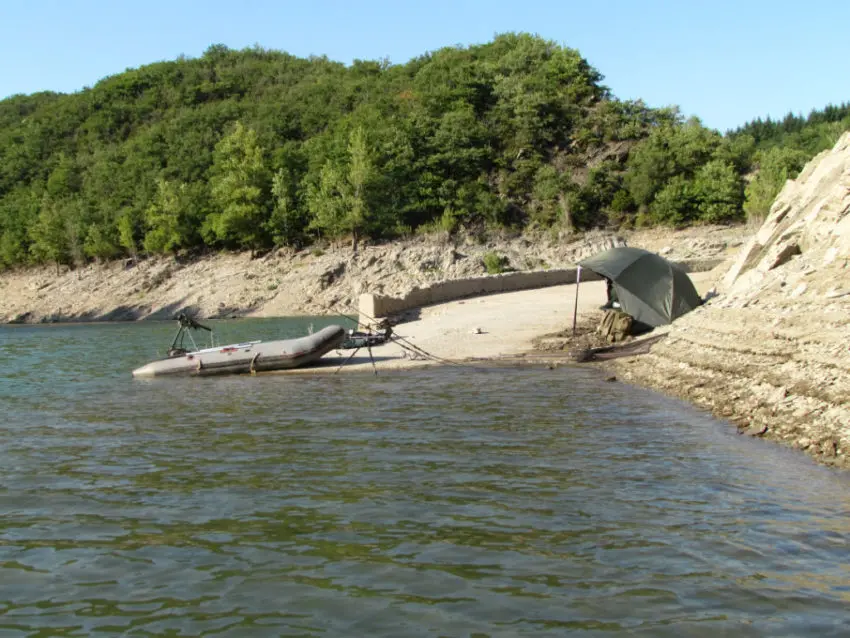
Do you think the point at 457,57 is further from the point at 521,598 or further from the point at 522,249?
the point at 521,598

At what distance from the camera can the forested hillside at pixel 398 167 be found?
2068 inches

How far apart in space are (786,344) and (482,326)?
10.9 meters

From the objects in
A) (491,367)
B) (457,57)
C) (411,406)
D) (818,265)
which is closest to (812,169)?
(818,265)

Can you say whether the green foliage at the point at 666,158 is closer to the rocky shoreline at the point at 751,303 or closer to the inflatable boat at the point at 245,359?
the rocky shoreline at the point at 751,303

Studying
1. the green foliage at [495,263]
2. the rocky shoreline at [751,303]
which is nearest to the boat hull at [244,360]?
the rocky shoreline at [751,303]

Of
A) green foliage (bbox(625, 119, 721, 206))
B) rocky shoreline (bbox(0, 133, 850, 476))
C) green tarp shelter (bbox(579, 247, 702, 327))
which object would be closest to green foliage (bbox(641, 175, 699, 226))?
rocky shoreline (bbox(0, 133, 850, 476))

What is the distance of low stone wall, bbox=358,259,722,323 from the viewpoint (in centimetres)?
2419

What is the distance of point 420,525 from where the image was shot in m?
6.91

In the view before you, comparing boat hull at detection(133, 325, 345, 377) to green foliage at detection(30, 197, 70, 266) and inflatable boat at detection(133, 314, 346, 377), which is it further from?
green foliage at detection(30, 197, 70, 266)

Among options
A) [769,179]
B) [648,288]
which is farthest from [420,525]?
[769,179]

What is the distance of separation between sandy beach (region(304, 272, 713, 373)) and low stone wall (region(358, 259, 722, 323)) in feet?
1.94

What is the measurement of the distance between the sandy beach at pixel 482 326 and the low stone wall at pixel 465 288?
59 cm

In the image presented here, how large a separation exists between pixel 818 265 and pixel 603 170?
42.1 meters

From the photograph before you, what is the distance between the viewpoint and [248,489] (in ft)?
26.8
